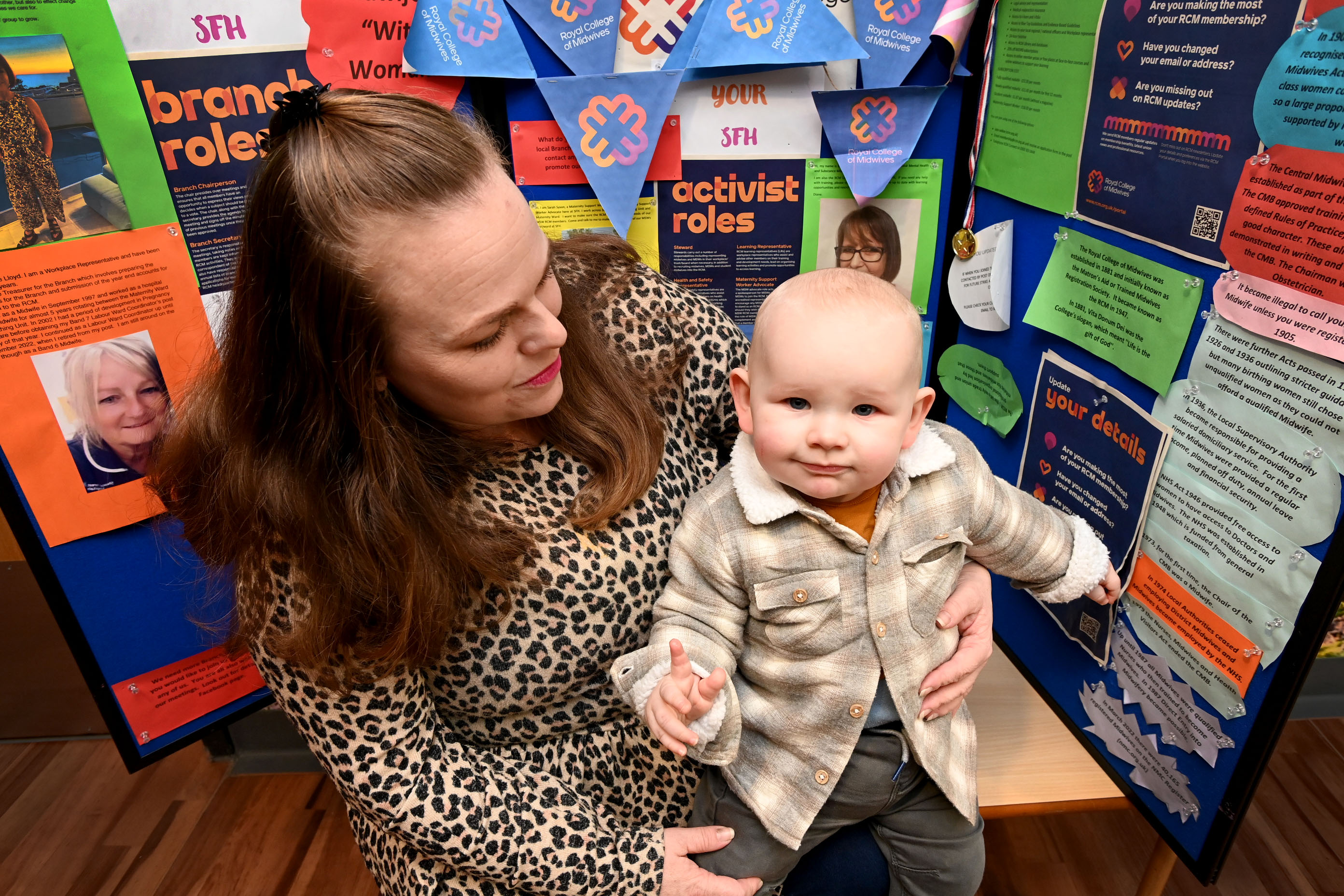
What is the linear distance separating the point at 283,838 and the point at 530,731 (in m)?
1.46

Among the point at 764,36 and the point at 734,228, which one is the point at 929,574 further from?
the point at 764,36

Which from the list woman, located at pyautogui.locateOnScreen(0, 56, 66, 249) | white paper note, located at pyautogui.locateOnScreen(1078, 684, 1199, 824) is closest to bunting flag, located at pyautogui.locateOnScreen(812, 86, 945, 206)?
white paper note, located at pyautogui.locateOnScreen(1078, 684, 1199, 824)

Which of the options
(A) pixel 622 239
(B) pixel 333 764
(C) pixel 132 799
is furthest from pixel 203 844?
(A) pixel 622 239

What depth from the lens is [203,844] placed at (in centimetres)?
215

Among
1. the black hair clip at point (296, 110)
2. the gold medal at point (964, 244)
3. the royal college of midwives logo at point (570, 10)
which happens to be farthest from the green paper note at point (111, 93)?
the gold medal at point (964, 244)

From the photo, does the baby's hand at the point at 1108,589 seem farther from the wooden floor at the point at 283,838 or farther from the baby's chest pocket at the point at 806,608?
the wooden floor at the point at 283,838

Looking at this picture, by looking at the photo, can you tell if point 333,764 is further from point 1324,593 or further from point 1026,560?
point 1324,593

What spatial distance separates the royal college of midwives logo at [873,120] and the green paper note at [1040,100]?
16cm

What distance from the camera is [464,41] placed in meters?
1.38

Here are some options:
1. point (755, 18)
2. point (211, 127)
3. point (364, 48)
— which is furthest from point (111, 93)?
point (755, 18)

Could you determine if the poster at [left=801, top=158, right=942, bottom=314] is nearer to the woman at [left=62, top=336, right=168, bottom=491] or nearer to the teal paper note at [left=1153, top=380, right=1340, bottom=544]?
the teal paper note at [left=1153, top=380, right=1340, bottom=544]

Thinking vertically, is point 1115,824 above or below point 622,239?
below

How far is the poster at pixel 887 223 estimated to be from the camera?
1559 millimetres

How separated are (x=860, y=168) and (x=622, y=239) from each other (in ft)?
1.58
